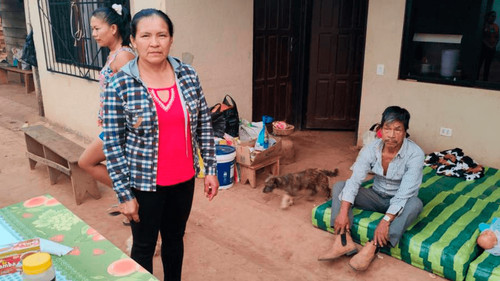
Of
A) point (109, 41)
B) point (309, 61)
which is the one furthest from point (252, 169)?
point (309, 61)

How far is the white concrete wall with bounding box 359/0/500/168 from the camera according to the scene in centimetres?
496

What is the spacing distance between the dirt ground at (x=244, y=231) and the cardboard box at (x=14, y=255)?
1.50 metres

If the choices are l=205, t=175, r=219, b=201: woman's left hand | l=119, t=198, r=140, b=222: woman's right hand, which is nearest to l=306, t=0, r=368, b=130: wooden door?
l=205, t=175, r=219, b=201: woman's left hand

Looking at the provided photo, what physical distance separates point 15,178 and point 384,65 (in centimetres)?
516

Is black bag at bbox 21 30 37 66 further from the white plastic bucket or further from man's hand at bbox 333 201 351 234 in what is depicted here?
man's hand at bbox 333 201 351 234

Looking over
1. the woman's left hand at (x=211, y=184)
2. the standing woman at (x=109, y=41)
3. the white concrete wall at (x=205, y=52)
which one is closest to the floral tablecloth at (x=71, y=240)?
the standing woman at (x=109, y=41)

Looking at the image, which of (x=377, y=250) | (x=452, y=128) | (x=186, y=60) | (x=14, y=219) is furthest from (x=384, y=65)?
(x=14, y=219)

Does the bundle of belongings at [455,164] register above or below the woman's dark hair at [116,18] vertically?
below

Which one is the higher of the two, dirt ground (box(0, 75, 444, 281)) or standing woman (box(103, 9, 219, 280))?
standing woman (box(103, 9, 219, 280))

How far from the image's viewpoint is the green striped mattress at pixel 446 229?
2.95m

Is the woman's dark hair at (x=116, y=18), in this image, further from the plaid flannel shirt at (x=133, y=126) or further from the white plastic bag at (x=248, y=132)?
the white plastic bag at (x=248, y=132)

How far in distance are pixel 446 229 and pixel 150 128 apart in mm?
→ 2650

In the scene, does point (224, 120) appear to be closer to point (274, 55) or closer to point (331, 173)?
point (331, 173)

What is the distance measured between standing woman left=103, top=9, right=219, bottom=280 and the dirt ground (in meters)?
1.22
